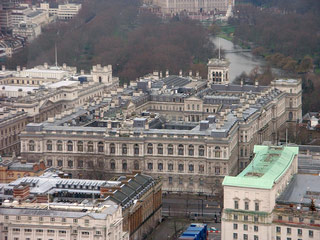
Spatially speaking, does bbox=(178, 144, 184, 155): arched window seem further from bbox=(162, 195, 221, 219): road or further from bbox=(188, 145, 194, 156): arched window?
bbox=(162, 195, 221, 219): road

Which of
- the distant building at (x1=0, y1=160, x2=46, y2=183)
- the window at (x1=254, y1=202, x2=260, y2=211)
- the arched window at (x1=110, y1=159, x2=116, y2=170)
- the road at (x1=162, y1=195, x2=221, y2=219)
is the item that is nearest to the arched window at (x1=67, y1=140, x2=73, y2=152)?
the arched window at (x1=110, y1=159, x2=116, y2=170)

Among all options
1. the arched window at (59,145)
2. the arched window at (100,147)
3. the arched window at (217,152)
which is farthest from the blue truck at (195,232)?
the arched window at (59,145)

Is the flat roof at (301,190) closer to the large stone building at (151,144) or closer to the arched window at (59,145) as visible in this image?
the large stone building at (151,144)

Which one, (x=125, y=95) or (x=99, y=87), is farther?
(x=99, y=87)

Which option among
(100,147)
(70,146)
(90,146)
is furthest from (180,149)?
(70,146)

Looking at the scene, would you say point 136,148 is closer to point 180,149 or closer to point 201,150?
point 180,149

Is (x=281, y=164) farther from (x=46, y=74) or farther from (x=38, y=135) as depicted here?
(x=46, y=74)

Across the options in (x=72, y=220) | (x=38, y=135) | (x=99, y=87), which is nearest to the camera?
(x=72, y=220)

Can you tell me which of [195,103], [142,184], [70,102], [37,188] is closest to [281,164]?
[142,184]
